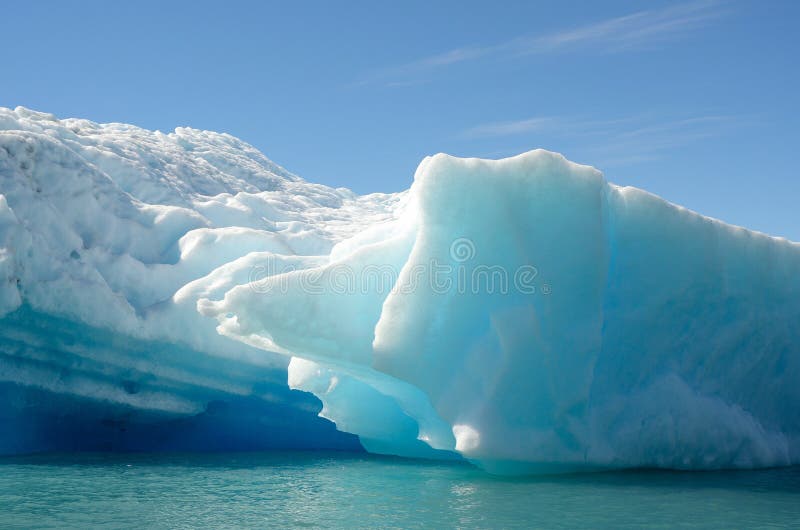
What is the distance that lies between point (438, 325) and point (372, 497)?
1630mm

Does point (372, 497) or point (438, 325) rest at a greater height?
point (438, 325)

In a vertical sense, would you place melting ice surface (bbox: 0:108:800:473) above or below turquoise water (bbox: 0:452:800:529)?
above

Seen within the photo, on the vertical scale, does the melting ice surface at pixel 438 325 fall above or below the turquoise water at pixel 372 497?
above

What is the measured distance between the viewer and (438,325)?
6.80m

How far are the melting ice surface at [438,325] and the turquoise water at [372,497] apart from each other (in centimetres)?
47

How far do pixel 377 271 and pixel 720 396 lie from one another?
378cm

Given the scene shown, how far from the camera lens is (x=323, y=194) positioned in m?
19.5

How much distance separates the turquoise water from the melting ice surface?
0.47m

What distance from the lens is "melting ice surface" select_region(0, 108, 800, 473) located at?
22.3 feet

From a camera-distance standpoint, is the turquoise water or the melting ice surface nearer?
the turquoise water

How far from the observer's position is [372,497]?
6.18m

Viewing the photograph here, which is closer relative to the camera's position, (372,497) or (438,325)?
(372,497)

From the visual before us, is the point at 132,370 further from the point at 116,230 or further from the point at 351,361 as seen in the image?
the point at 351,361

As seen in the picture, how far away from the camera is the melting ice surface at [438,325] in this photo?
22.3 ft
